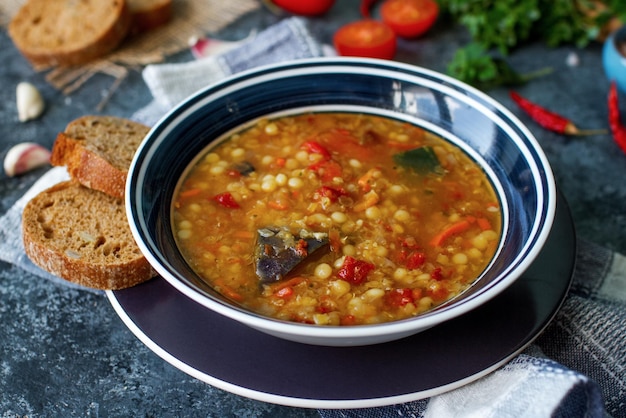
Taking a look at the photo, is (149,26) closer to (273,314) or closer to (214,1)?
(214,1)

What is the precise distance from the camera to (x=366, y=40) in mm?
4887

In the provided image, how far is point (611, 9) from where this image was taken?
5047mm

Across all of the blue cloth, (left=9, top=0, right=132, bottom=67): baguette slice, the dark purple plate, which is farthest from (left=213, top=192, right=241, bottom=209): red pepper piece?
(left=9, top=0, right=132, bottom=67): baguette slice

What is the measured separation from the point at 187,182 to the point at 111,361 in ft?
3.00

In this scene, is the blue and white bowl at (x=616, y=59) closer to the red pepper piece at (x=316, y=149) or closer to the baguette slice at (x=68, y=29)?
the red pepper piece at (x=316, y=149)

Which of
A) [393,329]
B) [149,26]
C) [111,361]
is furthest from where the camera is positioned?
[149,26]

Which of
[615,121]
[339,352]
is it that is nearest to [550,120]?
[615,121]

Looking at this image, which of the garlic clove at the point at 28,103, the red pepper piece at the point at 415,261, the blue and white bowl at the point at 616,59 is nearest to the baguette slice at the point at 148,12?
the garlic clove at the point at 28,103

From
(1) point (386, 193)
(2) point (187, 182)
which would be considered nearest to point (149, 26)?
(2) point (187, 182)

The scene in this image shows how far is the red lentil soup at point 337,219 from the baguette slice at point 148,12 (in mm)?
2180

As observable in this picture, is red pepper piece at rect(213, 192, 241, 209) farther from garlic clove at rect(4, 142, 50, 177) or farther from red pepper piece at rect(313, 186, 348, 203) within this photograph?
garlic clove at rect(4, 142, 50, 177)

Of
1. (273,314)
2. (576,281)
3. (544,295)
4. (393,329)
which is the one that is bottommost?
(576,281)

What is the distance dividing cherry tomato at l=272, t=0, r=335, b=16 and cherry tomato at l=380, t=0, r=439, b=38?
0.49 meters

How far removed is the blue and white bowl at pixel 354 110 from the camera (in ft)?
7.95
